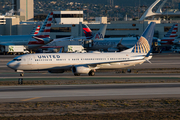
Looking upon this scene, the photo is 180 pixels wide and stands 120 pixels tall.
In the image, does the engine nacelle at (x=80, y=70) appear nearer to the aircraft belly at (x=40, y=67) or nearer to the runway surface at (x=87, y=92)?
the aircraft belly at (x=40, y=67)

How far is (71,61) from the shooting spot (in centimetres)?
5253

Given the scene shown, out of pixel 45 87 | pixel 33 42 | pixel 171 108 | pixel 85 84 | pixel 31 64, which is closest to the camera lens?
pixel 171 108

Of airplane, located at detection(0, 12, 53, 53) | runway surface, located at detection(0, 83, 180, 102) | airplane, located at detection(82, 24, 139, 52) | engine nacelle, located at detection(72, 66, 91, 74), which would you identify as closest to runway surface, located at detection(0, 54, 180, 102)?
runway surface, located at detection(0, 83, 180, 102)

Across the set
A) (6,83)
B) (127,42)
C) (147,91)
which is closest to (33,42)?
(127,42)

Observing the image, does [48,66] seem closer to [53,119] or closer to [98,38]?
[53,119]

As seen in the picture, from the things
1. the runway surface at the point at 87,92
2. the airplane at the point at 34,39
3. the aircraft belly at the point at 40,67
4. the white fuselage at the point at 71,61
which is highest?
the airplane at the point at 34,39

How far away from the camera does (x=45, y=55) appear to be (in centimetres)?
5219

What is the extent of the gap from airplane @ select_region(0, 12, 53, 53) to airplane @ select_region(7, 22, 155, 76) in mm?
62189

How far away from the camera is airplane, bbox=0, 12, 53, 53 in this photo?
114 meters

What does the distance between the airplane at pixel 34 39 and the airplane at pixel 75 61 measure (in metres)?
62.2

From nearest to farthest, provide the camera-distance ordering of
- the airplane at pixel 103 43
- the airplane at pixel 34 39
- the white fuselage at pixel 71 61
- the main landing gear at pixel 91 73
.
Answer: the white fuselage at pixel 71 61
the main landing gear at pixel 91 73
the airplane at pixel 34 39
the airplane at pixel 103 43

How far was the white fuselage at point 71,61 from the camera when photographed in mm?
50875

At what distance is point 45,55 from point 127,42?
7364 cm

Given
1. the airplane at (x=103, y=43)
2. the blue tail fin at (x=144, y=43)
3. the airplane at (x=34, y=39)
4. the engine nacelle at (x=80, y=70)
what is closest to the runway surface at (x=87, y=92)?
the engine nacelle at (x=80, y=70)
